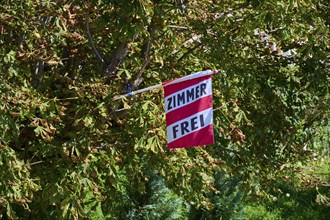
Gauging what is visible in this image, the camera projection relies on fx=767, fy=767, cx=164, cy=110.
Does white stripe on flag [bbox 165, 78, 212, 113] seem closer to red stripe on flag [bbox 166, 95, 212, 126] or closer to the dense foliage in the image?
red stripe on flag [bbox 166, 95, 212, 126]

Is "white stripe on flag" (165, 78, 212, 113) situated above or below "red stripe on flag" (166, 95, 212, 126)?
above

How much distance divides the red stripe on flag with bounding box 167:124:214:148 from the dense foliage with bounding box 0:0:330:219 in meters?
0.26

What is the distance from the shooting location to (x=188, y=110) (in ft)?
16.0

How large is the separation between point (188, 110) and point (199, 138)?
196mm

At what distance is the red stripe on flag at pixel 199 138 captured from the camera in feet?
15.8

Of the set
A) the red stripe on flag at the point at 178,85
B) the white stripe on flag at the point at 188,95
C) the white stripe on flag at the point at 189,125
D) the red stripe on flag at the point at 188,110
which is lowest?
the white stripe on flag at the point at 189,125

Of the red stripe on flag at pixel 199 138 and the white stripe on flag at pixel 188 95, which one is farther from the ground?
the white stripe on flag at pixel 188 95

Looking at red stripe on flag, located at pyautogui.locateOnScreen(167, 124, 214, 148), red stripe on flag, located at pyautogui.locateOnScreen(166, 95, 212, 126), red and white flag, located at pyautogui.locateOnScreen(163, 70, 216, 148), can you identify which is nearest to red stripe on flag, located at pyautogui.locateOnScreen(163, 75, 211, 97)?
red and white flag, located at pyautogui.locateOnScreen(163, 70, 216, 148)

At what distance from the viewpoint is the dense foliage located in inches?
200

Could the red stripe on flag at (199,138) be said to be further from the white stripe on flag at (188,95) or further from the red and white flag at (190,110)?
the white stripe on flag at (188,95)

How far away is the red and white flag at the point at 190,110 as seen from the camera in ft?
15.9

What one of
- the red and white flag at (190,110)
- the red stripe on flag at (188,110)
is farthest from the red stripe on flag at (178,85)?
the red stripe on flag at (188,110)

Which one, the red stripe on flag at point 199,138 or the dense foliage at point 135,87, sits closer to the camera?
the red stripe on flag at point 199,138

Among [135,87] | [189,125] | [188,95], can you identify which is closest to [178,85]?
[188,95]
